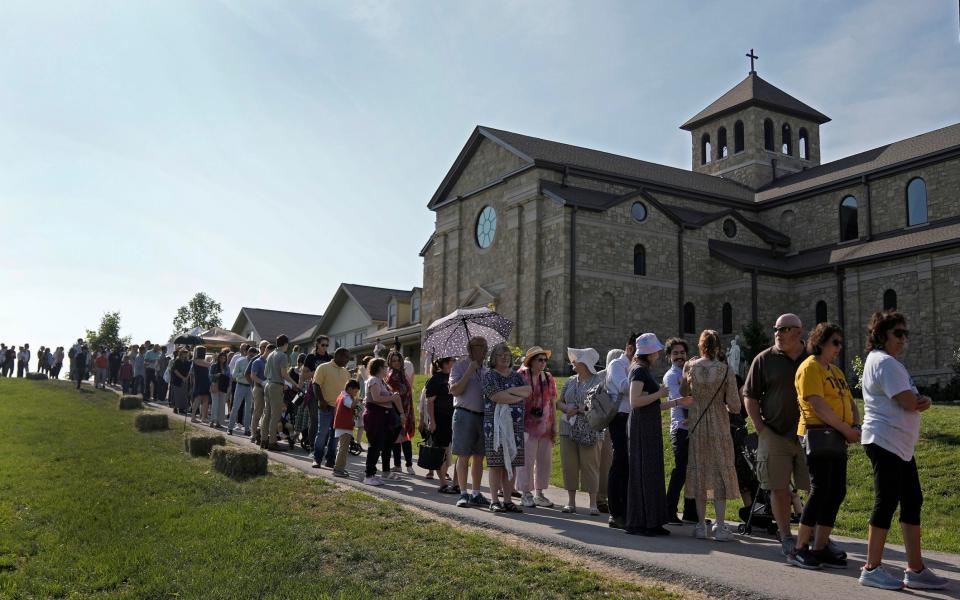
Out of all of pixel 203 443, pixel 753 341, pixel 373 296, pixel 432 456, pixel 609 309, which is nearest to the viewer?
pixel 432 456

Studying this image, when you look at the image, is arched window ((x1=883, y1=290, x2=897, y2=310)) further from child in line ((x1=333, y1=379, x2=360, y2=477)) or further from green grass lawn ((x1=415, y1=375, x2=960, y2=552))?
child in line ((x1=333, y1=379, x2=360, y2=477))

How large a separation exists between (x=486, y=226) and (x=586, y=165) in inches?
204

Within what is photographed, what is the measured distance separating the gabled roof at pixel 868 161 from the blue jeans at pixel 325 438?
31.0 m

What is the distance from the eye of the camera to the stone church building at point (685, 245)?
34.4 meters

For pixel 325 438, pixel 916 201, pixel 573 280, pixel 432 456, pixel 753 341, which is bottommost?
pixel 432 456

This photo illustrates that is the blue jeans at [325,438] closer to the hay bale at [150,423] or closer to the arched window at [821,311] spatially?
the hay bale at [150,423]

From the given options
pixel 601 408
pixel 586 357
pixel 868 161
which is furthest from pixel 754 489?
pixel 868 161

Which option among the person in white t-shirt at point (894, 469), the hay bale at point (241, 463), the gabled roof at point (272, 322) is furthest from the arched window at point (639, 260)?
the gabled roof at point (272, 322)

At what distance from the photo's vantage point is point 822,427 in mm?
7027

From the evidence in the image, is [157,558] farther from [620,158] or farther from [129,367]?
[620,158]

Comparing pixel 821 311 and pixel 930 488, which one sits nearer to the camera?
pixel 930 488

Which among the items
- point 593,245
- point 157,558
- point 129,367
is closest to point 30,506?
point 157,558

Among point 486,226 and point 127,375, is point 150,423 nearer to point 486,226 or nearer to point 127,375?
point 127,375

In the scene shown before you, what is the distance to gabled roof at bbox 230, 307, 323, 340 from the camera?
70.0m
